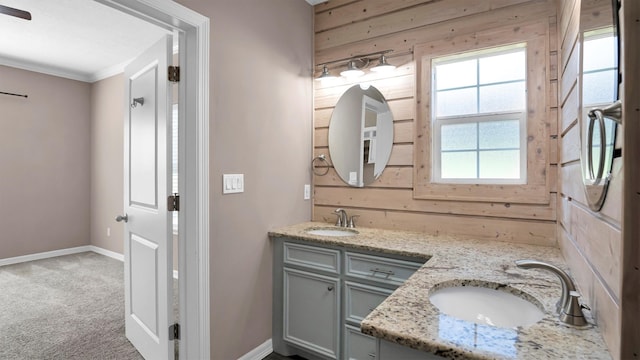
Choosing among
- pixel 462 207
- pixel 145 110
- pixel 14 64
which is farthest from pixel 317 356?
pixel 14 64

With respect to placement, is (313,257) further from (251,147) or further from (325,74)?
(325,74)

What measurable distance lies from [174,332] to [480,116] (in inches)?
91.0

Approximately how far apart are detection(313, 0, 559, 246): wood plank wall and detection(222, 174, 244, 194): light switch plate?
0.86 metres

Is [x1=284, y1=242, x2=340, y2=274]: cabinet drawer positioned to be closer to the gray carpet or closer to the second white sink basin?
the second white sink basin

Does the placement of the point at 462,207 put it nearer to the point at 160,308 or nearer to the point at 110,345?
the point at 160,308

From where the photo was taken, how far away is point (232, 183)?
79.1 inches

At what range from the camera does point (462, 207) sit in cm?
215

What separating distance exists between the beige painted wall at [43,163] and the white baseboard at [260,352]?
428 cm

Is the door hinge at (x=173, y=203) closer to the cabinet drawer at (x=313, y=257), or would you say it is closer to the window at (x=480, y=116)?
the cabinet drawer at (x=313, y=257)

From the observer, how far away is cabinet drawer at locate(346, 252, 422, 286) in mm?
1771

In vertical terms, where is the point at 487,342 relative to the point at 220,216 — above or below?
below

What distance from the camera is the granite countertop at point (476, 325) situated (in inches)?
31.2

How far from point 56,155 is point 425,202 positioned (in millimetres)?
5227

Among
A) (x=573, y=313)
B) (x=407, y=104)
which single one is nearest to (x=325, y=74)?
(x=407, y=104)
